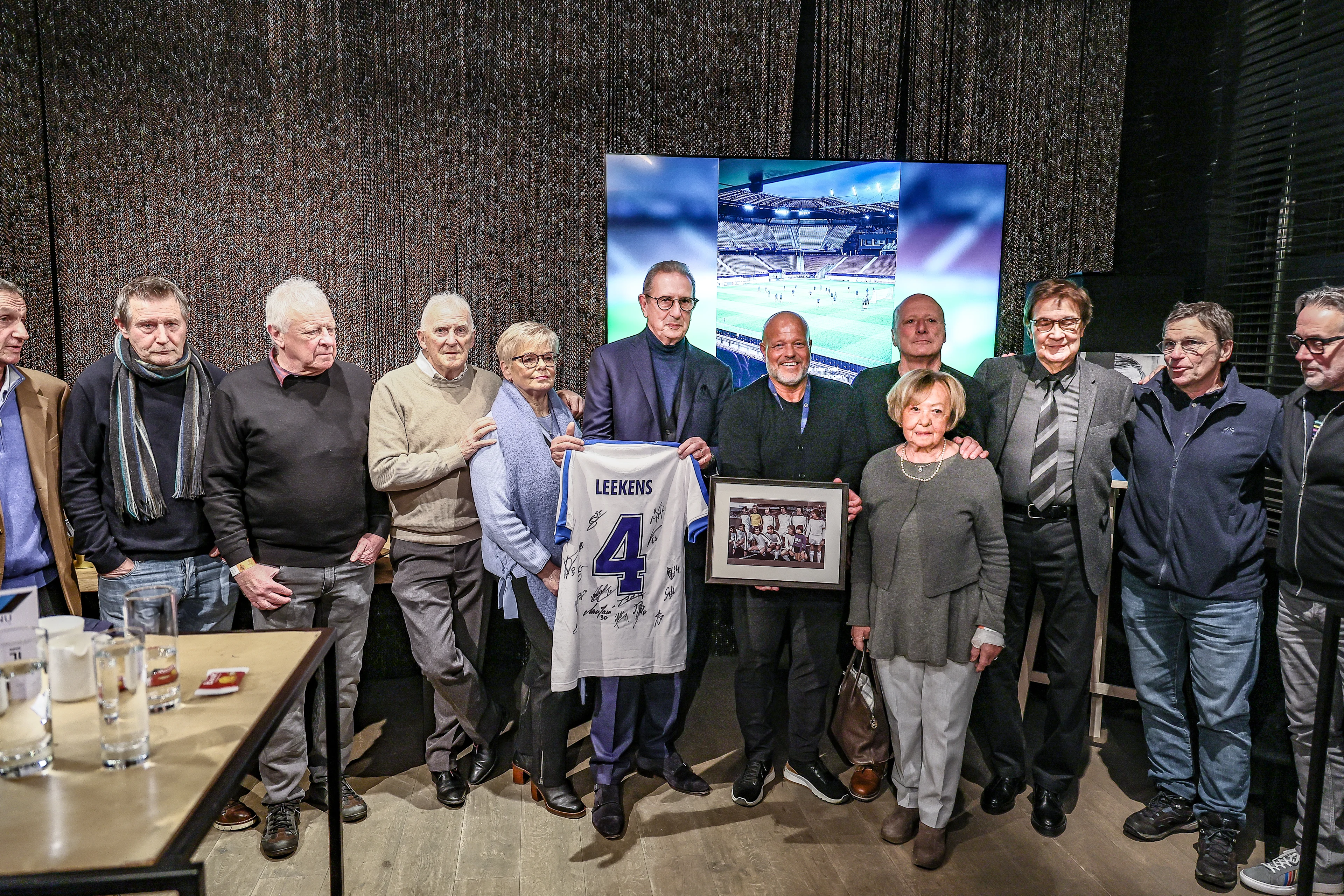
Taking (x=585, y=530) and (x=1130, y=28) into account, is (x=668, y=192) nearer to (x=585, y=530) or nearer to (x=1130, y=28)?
(x=585, y=530)

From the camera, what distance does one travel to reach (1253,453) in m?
2.72

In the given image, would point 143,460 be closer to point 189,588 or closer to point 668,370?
point 189,588

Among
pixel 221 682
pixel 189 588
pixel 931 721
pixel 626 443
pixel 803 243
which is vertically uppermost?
pixel 803 243

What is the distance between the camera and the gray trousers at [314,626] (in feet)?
9.43

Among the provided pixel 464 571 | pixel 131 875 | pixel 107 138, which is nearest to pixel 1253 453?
pixel 464 571

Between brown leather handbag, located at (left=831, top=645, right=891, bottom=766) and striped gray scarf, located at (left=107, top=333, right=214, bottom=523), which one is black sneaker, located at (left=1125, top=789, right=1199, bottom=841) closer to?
brown leather handbag, located at (left=831, top=645, right=891, bottom=766)

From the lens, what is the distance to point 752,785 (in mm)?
3129

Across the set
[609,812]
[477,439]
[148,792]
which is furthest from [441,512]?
[148,792]

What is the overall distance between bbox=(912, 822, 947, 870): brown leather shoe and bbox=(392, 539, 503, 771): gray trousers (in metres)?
1.55

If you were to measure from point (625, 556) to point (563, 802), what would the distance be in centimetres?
90

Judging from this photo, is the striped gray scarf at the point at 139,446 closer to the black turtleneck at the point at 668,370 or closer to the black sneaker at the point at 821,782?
the black turtleneck at the point at 668,370

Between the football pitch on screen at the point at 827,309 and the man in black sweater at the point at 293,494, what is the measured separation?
212 cm

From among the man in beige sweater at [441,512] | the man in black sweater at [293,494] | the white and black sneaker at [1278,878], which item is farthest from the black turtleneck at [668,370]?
the white and black sneaker at [1278,878]

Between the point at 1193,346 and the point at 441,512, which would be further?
the point at 441,512
